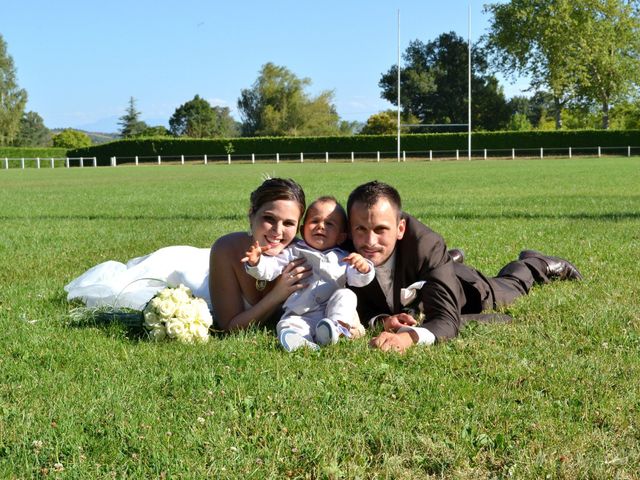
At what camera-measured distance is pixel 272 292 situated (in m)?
4.61

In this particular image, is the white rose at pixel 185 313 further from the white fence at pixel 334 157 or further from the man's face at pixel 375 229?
the white fence at pixel 334 157

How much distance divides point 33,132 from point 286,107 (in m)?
38.5

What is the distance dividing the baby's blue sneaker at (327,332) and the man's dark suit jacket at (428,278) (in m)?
0.54

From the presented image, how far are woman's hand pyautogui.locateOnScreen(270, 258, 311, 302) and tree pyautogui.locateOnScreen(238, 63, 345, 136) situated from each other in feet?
265

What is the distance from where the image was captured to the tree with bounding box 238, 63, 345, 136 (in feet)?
278

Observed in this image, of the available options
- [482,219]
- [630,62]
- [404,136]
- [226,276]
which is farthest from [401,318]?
[630,62]

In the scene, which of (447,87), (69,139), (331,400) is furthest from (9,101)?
(331,400)

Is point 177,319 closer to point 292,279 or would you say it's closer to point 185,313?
point 185,313

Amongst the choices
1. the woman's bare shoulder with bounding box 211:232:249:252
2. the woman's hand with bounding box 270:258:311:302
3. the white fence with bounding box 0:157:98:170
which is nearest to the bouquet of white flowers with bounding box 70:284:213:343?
the woman's bare shoulder with bounding box 211:232:249:252

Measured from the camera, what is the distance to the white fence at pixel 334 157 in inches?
2254

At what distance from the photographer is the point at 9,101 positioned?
78.5 meters

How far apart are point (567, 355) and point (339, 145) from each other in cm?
5830

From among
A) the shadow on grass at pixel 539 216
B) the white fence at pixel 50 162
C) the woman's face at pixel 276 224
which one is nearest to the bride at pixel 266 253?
the woman's face at pixel 276 224

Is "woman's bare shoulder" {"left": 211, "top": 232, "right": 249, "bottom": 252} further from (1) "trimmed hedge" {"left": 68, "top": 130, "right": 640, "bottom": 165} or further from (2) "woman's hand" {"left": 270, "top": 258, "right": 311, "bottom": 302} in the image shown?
(1) "trimmed hedge" {"left": 68, "top": 130, "right": 640, "bottom": 165}
